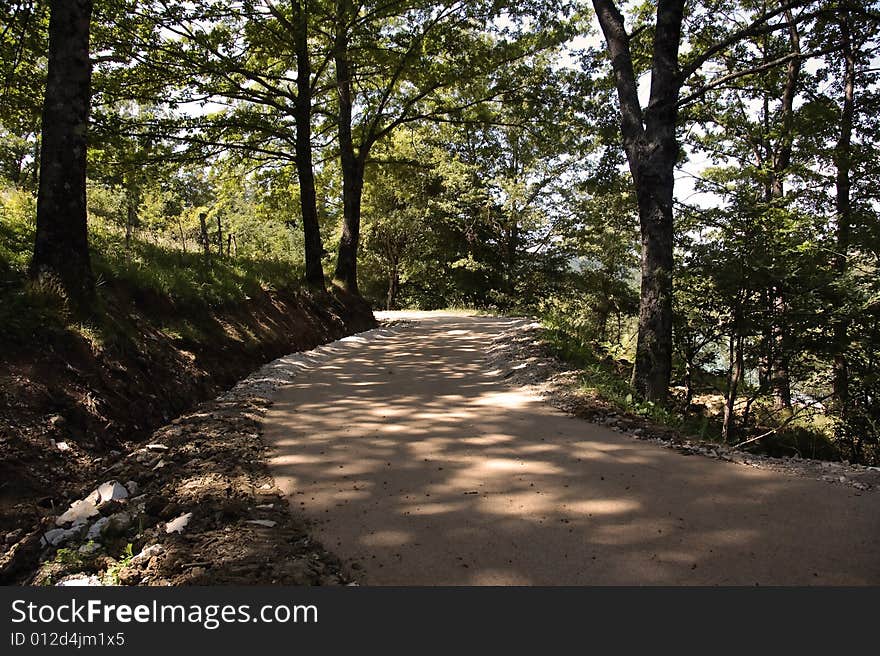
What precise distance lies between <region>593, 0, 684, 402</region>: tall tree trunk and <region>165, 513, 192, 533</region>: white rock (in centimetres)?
546

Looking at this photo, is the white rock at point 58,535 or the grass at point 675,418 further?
the grass at point 675,418

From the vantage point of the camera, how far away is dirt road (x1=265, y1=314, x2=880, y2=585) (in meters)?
2.54

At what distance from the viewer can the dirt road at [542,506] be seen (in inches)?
99.8

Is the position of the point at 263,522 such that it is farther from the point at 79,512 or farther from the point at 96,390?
the point at 96,390

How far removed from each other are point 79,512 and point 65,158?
152 inches

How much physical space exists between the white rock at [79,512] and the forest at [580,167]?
193 centimetres

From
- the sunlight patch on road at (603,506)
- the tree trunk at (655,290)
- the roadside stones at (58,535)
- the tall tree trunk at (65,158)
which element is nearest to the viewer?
the roadside stones at (58,535)

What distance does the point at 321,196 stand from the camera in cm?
2416

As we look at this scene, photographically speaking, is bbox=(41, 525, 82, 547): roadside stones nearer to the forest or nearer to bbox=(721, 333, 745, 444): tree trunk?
the forest

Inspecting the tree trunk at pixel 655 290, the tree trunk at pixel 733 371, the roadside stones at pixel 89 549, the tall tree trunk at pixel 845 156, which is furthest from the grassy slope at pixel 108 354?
the tall tree trunk at pixel 845 156

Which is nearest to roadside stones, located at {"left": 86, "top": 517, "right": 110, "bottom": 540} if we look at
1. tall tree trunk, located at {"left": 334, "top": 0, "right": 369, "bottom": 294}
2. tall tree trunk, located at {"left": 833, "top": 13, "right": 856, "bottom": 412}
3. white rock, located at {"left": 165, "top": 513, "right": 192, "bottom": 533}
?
white rock, located at {"left": 165, "top": 513, "right": 192, "bottom": 533}

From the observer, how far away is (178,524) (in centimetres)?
290

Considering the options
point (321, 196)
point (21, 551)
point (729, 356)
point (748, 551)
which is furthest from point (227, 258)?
point (321, 196)

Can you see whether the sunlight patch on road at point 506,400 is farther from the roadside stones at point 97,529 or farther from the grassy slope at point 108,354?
the roadside stones at point 97,529
